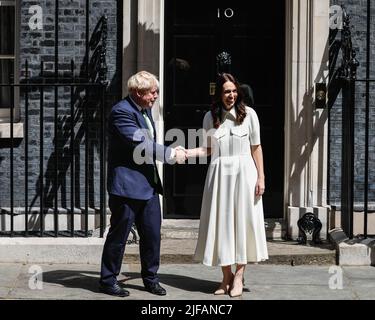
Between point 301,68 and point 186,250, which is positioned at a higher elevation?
point 301,68

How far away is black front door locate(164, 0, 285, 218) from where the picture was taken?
9438 mm

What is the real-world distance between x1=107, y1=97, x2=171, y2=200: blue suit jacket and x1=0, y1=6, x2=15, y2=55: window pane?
260 cm

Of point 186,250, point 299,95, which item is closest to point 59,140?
point 186,250

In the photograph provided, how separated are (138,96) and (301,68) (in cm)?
244

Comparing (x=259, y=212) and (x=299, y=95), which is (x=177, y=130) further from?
(x=259, y=212)

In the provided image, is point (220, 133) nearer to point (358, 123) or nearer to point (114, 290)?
point (114, 290)

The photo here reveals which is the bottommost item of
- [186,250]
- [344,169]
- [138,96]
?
[186,250]

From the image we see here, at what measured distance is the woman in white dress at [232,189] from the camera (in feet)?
23.8

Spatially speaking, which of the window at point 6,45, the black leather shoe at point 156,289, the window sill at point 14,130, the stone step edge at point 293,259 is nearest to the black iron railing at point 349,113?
the stone step edge at point 293,259

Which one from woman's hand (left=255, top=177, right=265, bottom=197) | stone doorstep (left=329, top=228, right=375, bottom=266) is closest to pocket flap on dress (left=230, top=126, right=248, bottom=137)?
woman's hand (left=255, top=177, right=265, bottom=197)

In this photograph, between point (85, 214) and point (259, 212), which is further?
point (85, 214)

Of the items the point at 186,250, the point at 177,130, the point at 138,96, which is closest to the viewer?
the point at 138,96

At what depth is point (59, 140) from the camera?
920 centimetres

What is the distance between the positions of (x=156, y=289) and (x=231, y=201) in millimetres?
910
